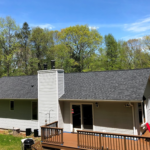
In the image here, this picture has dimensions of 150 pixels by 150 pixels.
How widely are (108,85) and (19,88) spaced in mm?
7920

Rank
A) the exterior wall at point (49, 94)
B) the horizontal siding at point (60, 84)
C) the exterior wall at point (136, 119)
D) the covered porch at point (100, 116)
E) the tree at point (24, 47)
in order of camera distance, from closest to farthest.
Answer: the exterior wall at point (136, 119), the covered porch at point (100, 116), the exterior wall at point (49, 94), the horizontal siding at point (60, 84), the tree at point (24, 47)

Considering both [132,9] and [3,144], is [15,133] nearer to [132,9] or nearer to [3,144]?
[3,144]

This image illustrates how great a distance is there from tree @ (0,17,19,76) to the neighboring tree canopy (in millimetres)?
182

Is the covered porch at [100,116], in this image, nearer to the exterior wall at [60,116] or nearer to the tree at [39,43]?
the exterior wall at [60,116]

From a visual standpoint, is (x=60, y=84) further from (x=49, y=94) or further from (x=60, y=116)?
(x=60, y=116)

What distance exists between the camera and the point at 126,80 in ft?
30.9

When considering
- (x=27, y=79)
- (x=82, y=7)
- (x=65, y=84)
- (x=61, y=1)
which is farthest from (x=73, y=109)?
(x=82, y=7)

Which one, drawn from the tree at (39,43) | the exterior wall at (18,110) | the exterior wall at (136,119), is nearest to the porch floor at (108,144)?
the exterior wall at (136,119)

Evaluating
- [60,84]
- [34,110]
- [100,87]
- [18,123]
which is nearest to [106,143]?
[100,87]

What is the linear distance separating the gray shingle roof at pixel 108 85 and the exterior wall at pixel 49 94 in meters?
0.66

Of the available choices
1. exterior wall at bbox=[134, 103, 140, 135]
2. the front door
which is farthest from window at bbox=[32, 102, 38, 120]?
exterior wall at bbox=[134, 103, 140, 135]

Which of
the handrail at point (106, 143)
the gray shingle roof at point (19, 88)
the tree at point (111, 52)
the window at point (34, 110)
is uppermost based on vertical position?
the tree at point (111, 52)

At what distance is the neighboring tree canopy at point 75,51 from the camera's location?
2831 cm

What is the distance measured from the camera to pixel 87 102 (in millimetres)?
9367
